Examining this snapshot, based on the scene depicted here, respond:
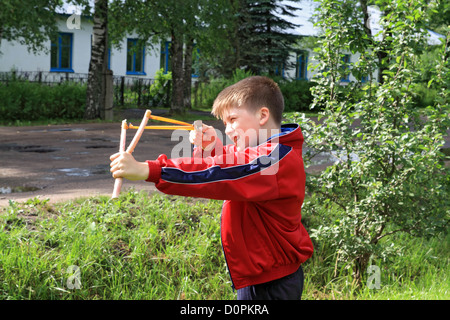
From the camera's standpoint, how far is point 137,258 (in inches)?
171

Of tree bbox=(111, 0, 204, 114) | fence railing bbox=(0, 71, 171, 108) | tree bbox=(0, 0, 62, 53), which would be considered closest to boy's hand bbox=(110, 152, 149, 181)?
tree bbox=(0, 0, 62, 53)

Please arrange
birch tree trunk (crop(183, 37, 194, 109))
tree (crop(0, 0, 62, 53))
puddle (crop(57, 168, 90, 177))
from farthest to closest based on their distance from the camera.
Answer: birch tree trunk (crop(183, 37, 194, 109)) → tree (crop(0, 0, 62, 53)) → puddle (crop(57, 168, 90, 177))

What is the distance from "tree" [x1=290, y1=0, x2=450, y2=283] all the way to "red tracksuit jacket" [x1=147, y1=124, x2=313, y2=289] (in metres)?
2.06

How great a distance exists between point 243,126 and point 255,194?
1.41ft

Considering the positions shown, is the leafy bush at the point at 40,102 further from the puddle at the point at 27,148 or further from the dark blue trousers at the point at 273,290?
the dark blue trousers at the point at 273,290

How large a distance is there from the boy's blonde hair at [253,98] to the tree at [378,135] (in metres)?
2.16

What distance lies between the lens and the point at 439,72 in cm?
481

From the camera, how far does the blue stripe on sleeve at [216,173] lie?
6.98 feet

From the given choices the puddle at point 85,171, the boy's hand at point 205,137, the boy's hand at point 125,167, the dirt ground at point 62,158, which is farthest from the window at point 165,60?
the boy's hand at point 125,167

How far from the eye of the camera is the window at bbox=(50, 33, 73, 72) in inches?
1161

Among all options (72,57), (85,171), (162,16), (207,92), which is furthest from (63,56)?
(85,171)

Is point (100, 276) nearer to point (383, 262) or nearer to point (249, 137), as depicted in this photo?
point (249, 137)

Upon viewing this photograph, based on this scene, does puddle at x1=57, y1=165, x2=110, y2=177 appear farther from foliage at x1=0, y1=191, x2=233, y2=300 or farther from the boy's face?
the boy's face
